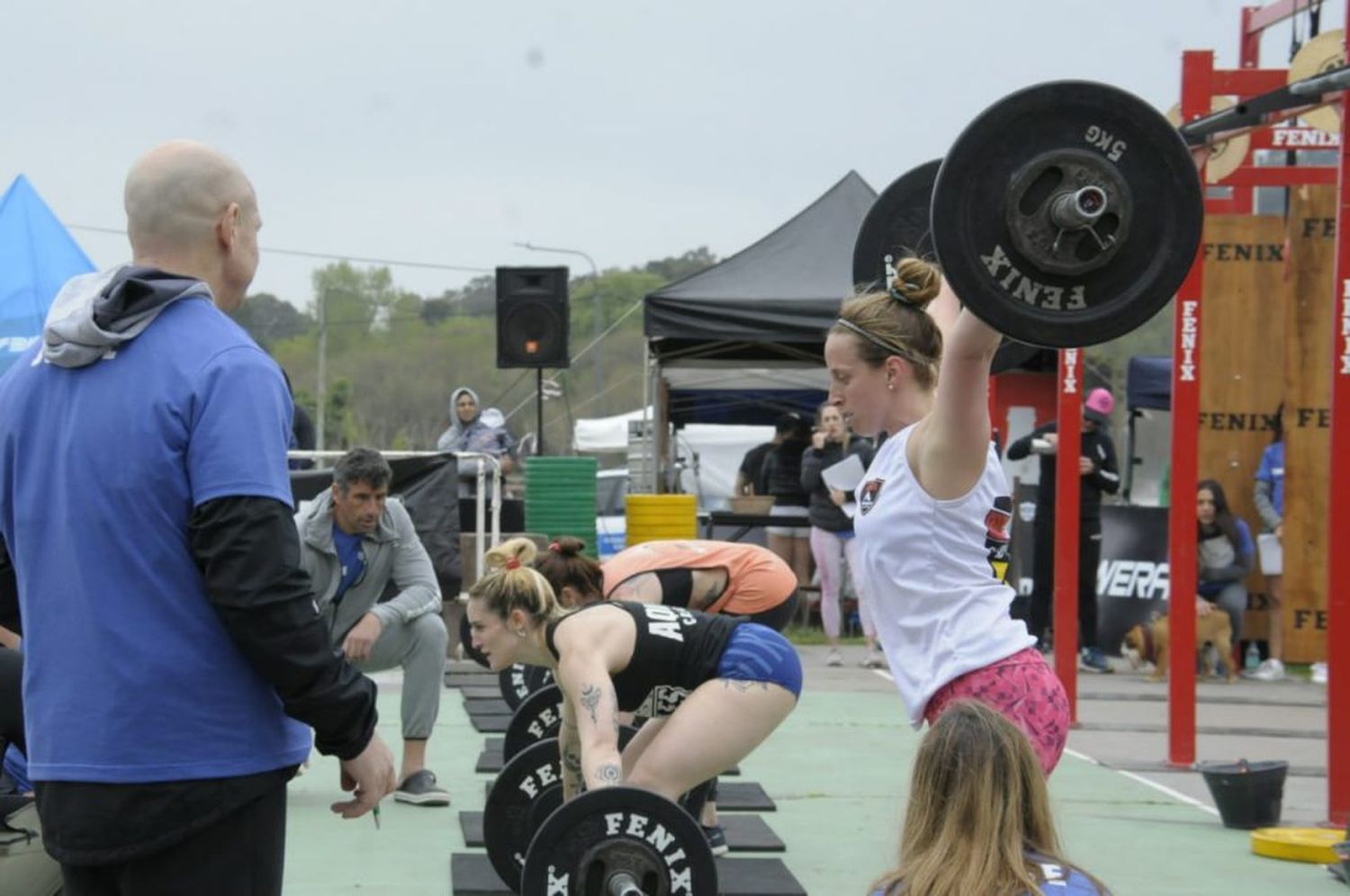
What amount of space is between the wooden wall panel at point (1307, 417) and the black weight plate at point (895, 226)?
7327 millimetres

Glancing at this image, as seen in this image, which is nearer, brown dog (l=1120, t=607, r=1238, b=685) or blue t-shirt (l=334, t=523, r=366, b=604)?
blue t-shirt (l=334, t=523, r=366, b=604)

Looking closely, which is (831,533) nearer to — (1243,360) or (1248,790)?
(1243,360)

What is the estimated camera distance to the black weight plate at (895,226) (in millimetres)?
3732

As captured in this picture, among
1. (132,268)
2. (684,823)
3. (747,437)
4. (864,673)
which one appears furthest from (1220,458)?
(747,437)

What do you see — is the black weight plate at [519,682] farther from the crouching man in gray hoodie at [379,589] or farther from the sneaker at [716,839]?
the sneaker at [716,839]

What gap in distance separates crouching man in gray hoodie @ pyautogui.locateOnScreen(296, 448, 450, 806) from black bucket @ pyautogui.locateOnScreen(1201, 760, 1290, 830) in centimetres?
268

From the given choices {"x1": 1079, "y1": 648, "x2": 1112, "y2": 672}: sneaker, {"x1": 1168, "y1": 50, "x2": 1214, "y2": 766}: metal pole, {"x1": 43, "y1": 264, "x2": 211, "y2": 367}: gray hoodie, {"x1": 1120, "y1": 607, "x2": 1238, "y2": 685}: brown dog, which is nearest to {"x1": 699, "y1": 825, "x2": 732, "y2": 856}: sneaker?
{"x1": 1168, "y1": 50, "x2": 1214, "y2": 766}: metal pole

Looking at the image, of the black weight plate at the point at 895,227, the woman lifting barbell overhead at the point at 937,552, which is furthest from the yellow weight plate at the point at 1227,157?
the woman lifting barbell overhead at the point at 937,552

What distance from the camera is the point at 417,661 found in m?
6.48

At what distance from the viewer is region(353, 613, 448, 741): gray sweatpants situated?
639 centimetres

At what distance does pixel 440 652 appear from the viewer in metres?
6.52

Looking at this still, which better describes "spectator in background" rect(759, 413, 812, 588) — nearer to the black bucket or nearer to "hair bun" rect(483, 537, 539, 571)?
the black bucket

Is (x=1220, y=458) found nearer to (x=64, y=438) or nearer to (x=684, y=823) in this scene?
(x=684, y=823)

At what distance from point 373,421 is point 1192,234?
41771mm
